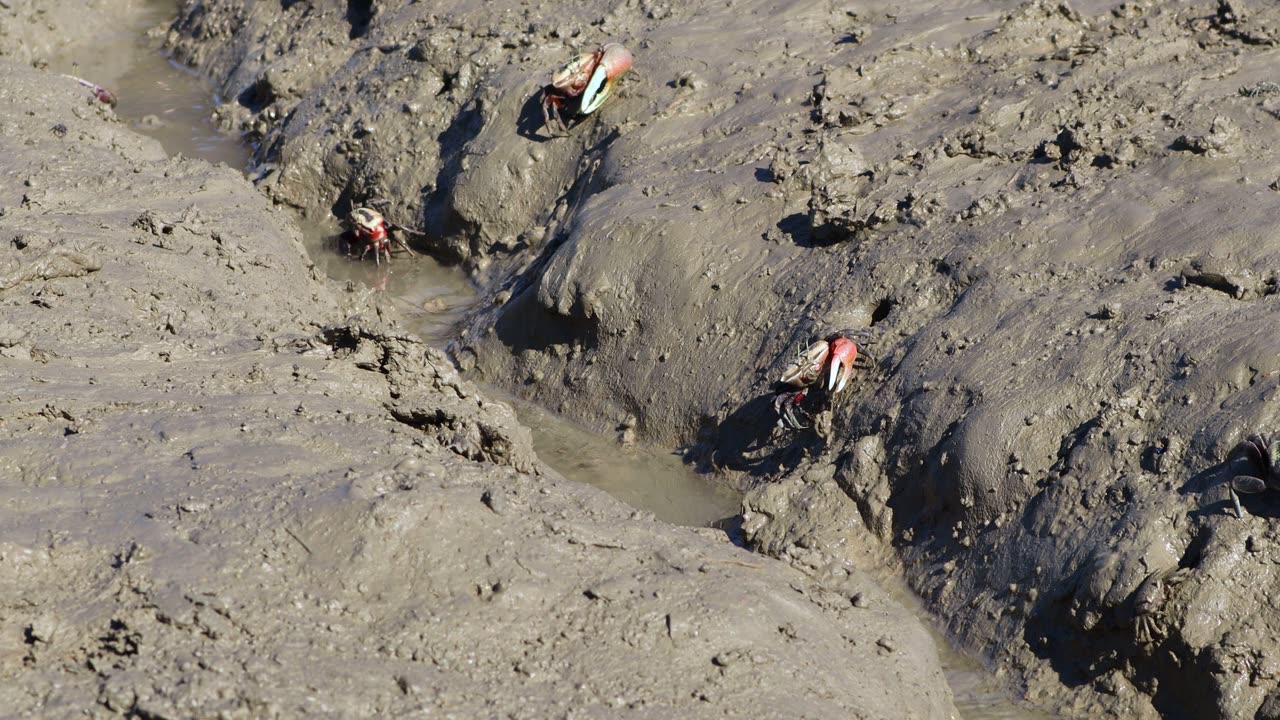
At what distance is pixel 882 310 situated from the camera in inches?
284

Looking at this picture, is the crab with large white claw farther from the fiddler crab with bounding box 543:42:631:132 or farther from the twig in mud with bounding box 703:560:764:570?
the twig in mud with bounding box 703:560:764:570

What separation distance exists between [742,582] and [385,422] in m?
1.71

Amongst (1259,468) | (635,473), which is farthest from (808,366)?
(1259,468)

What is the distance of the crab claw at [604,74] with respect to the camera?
8.84 metres

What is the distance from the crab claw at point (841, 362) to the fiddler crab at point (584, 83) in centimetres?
298

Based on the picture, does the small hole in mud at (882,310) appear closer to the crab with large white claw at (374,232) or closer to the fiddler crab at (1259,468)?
the fiddler crab at (1259,468)

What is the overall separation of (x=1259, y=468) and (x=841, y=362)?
2.09 meters

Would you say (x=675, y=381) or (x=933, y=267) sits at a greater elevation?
(x=933, y=267)

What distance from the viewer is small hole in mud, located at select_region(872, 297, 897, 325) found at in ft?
23.4

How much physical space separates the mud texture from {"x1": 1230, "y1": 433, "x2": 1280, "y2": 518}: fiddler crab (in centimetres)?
140

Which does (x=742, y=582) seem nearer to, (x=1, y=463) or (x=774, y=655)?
(x=774, y=655)

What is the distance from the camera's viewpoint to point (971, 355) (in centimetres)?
650

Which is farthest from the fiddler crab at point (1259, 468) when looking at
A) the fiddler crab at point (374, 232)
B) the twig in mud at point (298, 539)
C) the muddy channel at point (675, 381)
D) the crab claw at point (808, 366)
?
the fiddler crab at point (374, 232)

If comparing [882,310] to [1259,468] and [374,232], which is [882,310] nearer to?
[1259,468]
